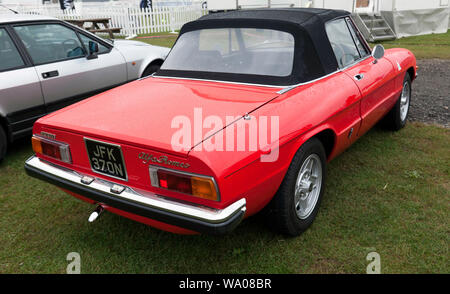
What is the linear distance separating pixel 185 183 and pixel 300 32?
5.46 feet

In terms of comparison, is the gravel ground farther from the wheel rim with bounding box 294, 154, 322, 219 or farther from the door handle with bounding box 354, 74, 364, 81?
the wheel rim with bounding box 294, 154, 322, 219

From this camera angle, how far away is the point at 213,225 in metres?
1.98

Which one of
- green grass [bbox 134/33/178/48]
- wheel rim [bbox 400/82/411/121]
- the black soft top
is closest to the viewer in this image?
the black soft top

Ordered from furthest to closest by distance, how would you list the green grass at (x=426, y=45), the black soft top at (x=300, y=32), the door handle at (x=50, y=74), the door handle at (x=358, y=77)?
the green grass at (x=426, y=45) < the door handle at (x=50, y=74) < the door handle at (x=358, y=77) < the black soft top at (x=300, y=32)

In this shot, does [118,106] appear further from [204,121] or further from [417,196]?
[417,196]

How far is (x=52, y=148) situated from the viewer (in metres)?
2.63

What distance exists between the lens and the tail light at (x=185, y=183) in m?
1.97

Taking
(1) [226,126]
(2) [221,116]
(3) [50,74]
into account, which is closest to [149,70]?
(3) [50,74]

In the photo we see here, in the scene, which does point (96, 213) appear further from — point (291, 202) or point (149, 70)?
point (149, 70)

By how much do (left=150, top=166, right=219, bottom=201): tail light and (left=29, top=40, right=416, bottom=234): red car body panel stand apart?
35 mm

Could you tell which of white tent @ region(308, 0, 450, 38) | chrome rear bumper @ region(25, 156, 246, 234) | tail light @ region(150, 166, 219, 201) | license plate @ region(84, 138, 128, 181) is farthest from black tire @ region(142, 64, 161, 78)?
white tent @ region(308, 0, 450, 38)

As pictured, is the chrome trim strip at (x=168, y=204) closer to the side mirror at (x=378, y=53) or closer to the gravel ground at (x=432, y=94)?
the side mirror at (x=378, y=53)

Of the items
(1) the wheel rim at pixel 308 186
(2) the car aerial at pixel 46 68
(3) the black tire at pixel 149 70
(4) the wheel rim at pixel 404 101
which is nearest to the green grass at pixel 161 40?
(3) the black tire at pixel 149 70

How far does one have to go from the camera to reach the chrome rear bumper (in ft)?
6.57
